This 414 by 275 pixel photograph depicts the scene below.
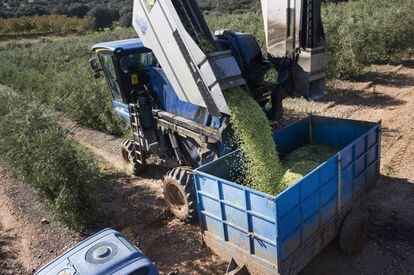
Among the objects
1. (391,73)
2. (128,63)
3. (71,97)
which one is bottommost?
(391,73)

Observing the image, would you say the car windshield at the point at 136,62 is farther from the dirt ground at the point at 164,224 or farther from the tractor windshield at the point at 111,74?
the dirt ground at the point at 164,224

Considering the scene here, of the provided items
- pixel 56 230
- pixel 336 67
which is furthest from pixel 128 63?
pixel 336 67

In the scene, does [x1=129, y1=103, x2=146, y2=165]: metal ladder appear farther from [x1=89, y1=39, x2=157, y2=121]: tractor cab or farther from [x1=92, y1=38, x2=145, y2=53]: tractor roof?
[x1=92, y1=38, x2=145, y2=53]: tractor roof

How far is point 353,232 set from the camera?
18.4 feet

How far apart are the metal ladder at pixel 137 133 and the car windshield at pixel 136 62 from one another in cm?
71

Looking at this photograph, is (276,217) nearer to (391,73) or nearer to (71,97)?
(71,97)

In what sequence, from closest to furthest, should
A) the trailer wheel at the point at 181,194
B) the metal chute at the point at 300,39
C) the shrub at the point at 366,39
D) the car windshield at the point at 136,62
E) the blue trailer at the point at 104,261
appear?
the blue trailer at the point at 104,261 < the metal chute at the point at 300,39 < the trailer wheel at the point at 181,194 < the car windshield at the point at 136,62 < the shrub at the point at 366,39

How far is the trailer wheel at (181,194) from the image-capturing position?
265 inches

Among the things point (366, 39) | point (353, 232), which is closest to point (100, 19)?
point (366, 39)

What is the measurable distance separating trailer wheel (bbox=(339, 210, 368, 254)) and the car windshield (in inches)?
183

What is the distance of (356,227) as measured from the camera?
223 inches

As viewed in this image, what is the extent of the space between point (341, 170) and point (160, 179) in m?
4.51

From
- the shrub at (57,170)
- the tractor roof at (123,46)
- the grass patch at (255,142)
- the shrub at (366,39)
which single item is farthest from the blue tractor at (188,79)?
the shrub at (366,39)

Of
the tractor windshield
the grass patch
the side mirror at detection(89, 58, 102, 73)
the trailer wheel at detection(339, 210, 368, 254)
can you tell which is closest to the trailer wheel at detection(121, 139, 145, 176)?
the tractor windshield
